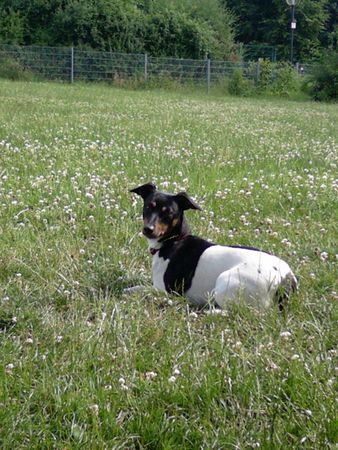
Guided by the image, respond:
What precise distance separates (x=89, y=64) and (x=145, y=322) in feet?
102

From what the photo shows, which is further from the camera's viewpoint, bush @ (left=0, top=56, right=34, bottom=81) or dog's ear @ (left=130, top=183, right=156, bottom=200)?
bush @ (left=0, top=56, right=34, bottom=81)

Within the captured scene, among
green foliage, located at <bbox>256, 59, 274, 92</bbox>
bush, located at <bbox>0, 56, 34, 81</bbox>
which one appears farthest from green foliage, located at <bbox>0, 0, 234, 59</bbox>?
green foliage, located at <bbox>256, 59, 274, 92</bbox>

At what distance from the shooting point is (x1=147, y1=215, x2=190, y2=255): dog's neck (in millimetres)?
4770

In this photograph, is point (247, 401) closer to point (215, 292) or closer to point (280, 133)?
point (215, 292)

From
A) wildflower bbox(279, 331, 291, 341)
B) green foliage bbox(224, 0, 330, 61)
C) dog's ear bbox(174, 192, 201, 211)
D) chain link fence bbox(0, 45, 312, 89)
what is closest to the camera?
wildflower bbox(279, 331, 291, 341)

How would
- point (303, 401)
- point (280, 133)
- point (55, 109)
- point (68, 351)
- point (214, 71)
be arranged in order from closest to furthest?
1. point (303, 401)
2. point (68, 351)
3. point (280, 133)
4. point (55, 109)
5. point (214, 71)

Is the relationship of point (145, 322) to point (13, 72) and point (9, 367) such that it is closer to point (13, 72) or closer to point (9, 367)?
point (9, 367)

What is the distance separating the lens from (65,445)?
8.76 ft

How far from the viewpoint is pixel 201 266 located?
452cm

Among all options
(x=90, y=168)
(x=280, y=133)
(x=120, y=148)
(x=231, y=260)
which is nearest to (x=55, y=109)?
(x=280, y=133)

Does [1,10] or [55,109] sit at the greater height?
[1,10]

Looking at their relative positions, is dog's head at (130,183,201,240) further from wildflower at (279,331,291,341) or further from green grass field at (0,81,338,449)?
wildflower at (279,331,291,341)

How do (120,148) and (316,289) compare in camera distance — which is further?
(120,148)

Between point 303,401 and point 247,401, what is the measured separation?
9.4 inches
